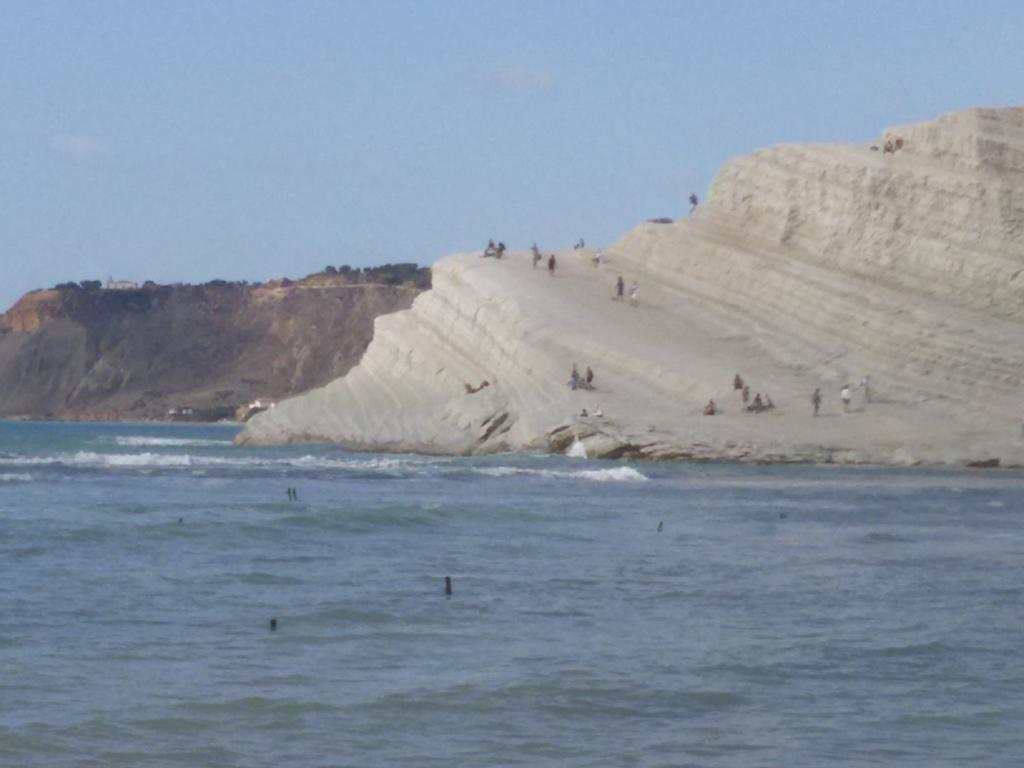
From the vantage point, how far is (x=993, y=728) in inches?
438

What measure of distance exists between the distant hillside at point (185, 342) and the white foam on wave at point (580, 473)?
84969 millimetres

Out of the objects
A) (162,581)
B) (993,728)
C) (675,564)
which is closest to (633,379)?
(675,564)

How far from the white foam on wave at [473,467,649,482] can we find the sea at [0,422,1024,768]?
7.54 metres

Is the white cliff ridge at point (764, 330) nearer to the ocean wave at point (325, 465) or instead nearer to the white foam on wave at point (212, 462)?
the ocean wave at point (325, 465)

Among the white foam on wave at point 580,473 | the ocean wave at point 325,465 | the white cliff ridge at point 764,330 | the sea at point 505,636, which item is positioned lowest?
the sea at point 505,636

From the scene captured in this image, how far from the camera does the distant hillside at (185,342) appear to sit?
125 meters

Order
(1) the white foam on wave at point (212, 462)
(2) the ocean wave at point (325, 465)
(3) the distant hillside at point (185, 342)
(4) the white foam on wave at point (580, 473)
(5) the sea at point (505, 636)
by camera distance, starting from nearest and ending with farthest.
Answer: (5) the sea at point (505, 636) < (4) the white foam on wave at point (580, 473) < (2) the ocean wave at point (325, 465) < (1) the white foam on wave at point (212, 462) < (3) the distant hillside at point (185, 342)

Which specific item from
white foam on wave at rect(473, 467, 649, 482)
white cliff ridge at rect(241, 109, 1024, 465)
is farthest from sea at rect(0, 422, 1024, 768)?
white cliff ridge at rect(241, 109, 1024, 465)

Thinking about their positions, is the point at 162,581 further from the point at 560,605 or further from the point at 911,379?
the point at 911,379

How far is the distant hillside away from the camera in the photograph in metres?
125

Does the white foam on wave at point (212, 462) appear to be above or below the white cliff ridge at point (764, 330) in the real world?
below

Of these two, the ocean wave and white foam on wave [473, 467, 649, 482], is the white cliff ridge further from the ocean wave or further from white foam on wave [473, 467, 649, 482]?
white foam on wave [473, 467, 649, 482]

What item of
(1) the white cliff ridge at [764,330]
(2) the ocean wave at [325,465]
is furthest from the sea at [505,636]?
(1) the white cliff ridge at [764,330]

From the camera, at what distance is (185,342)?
134625mm
